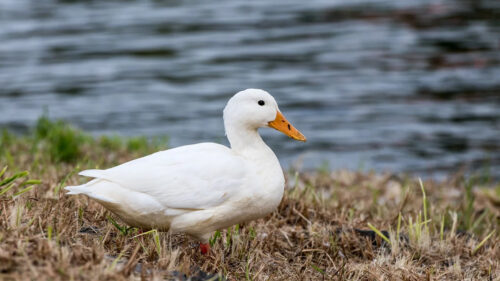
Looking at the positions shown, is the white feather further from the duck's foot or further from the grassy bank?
the grassy bank

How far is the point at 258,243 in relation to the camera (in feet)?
15.2

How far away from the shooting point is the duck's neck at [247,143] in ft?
14.0

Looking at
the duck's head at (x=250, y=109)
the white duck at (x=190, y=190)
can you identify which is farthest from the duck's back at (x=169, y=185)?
the duck's head at (x=250, y=109)

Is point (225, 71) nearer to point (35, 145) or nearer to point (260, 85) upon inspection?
point (260, 85)

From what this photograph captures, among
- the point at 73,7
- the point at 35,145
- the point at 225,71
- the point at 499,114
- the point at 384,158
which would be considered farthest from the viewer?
the point at 73,7

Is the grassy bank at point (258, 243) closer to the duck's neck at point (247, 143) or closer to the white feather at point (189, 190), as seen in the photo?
the white feather at point (189, 190)

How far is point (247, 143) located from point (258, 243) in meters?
0.73

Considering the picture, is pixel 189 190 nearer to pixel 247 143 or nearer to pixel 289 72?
pixel 247 143

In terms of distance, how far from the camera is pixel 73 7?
69.0 ft

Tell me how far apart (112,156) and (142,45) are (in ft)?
30.2

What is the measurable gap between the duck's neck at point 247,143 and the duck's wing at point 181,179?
0.55 ft

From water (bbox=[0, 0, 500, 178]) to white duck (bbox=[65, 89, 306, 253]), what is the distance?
564 centimetres

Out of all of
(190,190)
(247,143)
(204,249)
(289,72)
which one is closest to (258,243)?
(204,249)

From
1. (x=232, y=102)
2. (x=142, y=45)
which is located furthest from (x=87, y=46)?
(x=232, y=102)
